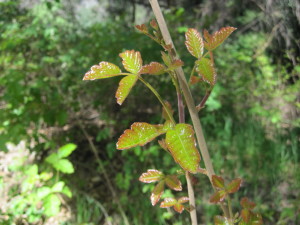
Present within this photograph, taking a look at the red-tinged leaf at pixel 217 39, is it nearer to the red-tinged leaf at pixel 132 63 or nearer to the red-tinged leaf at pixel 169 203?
the red-tinged leaf at pixel 132 63

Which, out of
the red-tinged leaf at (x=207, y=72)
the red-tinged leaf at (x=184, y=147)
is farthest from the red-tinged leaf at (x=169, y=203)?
the red-tinged leaf at (x=207, y=72)

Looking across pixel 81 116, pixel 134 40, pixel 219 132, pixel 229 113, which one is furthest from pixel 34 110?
pixel 229 113

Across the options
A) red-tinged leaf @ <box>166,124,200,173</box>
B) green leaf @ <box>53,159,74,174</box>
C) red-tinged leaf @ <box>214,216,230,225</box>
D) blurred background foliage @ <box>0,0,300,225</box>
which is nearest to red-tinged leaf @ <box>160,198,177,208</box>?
red-tinged leaf @ <box>214,216,230,225</box>

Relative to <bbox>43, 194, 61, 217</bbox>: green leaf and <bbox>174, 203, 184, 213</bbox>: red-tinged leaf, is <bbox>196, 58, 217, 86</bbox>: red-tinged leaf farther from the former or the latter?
<bbox>43, 194, 61, 217</bbox>: green leaf

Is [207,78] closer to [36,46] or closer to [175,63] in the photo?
[175,63]

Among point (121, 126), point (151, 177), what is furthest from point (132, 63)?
point (121, 126)

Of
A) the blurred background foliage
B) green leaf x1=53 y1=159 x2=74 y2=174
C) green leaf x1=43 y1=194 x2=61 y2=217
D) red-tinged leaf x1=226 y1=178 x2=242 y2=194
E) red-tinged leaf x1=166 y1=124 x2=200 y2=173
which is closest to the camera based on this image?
red-tinged leaf x1=166 y1=124 x2=200 y2=173
